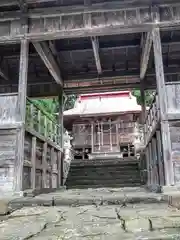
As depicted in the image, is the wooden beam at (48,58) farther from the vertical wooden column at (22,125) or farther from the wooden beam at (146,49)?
the wooden beam at (146,49)

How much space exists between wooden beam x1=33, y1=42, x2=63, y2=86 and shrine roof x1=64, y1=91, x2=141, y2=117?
6963 mm

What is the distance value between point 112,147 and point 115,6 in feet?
38.0

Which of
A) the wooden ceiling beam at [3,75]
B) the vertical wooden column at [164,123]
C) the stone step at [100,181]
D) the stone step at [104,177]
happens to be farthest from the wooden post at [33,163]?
the stone step at [104,177]

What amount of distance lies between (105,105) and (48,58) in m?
10.2

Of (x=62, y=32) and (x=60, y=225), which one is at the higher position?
(x=62, y=32)

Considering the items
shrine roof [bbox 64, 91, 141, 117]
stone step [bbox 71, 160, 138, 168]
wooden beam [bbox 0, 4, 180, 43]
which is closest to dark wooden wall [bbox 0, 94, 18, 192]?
wooden beam [bbox 0, 4, 180, 43]

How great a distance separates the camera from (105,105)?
59.3ft

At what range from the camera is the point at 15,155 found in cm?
568

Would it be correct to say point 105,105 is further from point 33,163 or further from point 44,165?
point 33,163

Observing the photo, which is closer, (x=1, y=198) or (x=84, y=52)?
(x=1, y=198)

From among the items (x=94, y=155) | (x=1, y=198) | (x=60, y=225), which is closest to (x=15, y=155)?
(x=1, y=198)

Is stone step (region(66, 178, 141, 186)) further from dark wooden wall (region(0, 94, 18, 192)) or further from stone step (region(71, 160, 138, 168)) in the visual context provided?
dark wooden wall (region(0, 94, 18, 192))

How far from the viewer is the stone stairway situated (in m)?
10.2

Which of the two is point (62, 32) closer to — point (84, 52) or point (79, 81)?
point (84, 52)
